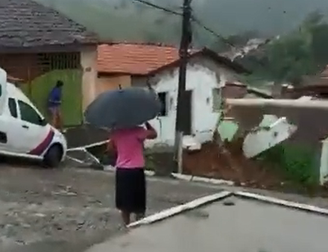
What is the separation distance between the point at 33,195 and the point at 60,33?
11.3 meters

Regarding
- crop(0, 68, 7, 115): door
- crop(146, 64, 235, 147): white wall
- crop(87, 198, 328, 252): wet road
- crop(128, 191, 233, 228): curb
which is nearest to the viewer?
crop(87, 198, 328, 252): wet road

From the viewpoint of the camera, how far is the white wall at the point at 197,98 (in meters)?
26.9

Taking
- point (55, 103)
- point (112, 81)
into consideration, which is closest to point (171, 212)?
point (55, 103)

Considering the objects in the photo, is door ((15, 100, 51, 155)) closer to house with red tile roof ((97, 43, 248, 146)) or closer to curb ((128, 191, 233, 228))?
house with red tile roof ((97, 43, 248, 146))

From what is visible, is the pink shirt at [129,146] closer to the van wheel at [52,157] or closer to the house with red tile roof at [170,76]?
the van wheel at [52,157]

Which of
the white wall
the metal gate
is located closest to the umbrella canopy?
the metal gate

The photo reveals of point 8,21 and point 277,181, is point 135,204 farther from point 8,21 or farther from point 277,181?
point 8,21

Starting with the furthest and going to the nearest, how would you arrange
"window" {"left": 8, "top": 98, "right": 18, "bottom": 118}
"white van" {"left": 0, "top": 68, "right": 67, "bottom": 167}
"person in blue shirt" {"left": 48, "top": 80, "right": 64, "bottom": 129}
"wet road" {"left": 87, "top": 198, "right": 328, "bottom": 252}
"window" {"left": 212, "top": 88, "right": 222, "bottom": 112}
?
"window" {"left": 212, "top": 88, "right": 222, "bottom": 112} < "person in blue shirt" {"left": 48, "top": 80, "right": 64, "bottom": 129} < "window" {"left": 8, "top": 98, "right": 18, "bottom": 118} < "white van" {"left": 0, "top": 68, "right": 67, "bottom": 167} < "wet road" {"left": 87, "top": 198, "right": 328, "bottom": 252}

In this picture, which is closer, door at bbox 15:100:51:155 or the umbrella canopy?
the umbrella canopy

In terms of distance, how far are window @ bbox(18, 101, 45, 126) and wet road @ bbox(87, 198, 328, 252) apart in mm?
10163

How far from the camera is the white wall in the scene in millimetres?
26938

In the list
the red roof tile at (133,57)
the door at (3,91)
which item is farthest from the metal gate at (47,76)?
the door at (3,91)

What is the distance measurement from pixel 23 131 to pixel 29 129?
178mm

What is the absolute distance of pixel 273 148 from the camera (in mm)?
22156
